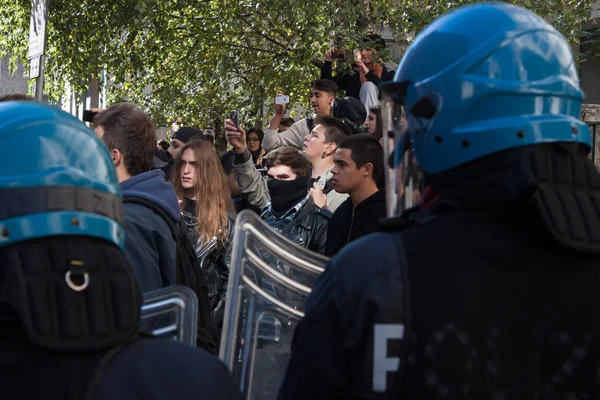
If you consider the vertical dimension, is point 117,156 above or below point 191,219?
above

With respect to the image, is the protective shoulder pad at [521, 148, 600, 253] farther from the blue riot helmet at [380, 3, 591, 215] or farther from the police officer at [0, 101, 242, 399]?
the police officer at [0, 101, 242, 399]

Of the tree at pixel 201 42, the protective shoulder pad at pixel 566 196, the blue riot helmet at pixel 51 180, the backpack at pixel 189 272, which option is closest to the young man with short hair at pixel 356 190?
the backpack at pixel 189 272

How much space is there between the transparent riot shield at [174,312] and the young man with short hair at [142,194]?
137 centimetres

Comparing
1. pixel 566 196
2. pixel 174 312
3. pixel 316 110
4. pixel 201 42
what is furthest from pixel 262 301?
pixel 201 42

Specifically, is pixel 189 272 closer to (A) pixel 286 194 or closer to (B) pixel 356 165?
(B) pixel 356 165

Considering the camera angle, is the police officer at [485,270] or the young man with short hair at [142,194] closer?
the police officer at [485,270]

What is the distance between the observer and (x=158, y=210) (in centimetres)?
378

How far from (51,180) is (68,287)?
197 mm

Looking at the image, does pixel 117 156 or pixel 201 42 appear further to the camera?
pixel 201 42

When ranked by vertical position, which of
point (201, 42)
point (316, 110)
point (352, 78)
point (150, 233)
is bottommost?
point (150, 233)

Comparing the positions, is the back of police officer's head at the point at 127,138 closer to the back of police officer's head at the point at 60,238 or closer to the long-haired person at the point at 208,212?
the long-haired person at the point at 208,212

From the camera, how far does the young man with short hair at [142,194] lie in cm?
364

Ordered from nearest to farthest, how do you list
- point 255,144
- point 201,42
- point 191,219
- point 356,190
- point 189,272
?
point 189,272
point 356,190
point 191,219
point 255,144
point 201,42

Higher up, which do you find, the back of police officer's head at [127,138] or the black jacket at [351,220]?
the back of police officer's head at [127,138]
